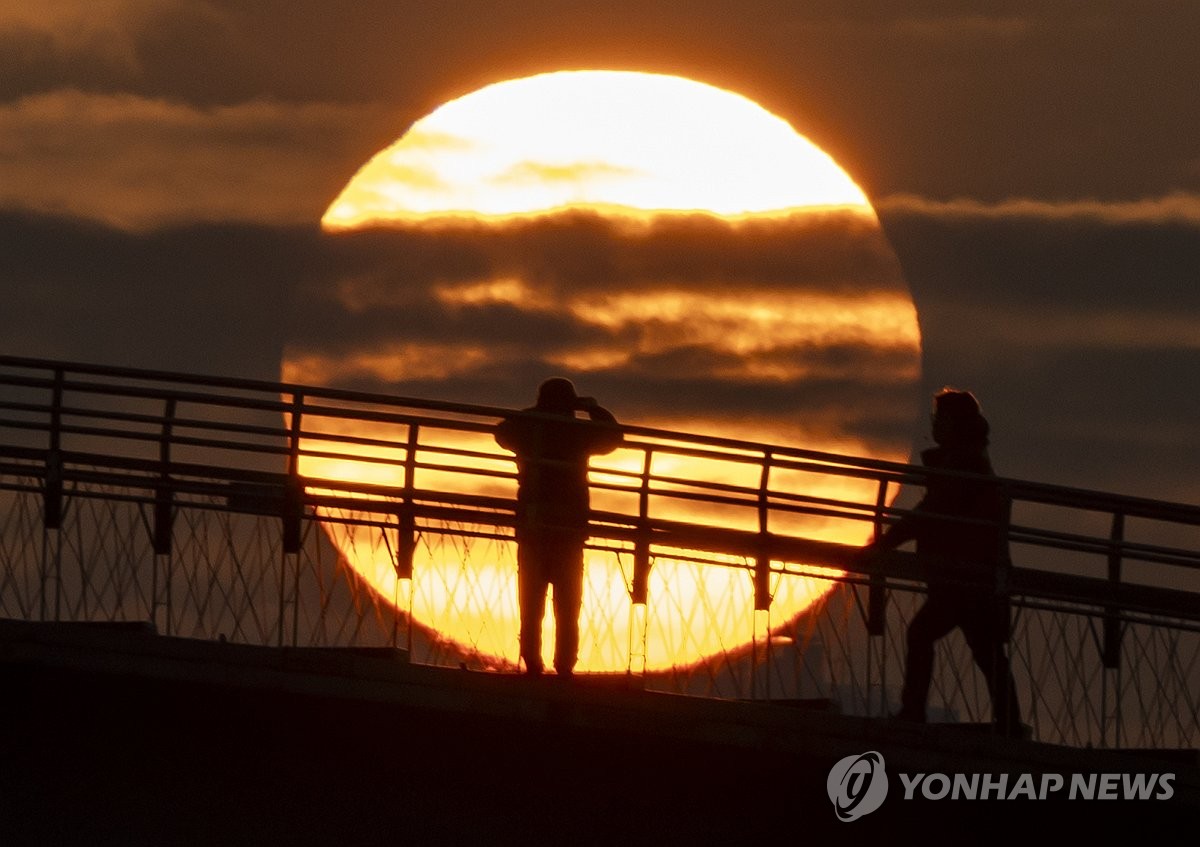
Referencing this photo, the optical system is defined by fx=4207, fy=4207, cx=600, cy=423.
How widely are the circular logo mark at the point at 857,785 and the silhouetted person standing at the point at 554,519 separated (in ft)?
5.66

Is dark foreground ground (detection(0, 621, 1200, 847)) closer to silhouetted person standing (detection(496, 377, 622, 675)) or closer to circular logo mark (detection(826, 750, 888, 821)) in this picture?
circular logo mark (detection(826, 750, 888, 821))

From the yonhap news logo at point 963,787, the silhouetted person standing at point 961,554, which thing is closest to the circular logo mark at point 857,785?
the yonhap news logo at point 963,787

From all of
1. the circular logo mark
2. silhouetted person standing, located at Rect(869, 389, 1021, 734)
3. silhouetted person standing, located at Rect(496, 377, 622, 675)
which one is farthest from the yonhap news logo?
silhouetted person standing, located at Rect(496, 377, 622, 675)

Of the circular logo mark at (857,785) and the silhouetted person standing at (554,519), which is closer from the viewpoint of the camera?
the circular logo mark at (857,785)

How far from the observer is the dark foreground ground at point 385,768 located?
24.6m

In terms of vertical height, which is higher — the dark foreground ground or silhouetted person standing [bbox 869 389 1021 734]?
silhouetted person standing [bbox 869 389 1021 734]

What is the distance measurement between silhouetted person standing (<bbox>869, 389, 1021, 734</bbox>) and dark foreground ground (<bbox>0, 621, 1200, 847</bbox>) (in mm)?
486

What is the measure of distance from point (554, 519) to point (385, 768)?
179cm

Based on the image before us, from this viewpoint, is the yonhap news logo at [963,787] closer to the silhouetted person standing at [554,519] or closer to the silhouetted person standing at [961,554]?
the silhouetted person standing at [961,554]

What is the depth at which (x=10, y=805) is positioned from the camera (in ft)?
81.0

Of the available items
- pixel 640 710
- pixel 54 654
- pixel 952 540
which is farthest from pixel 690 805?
pixel 54 654

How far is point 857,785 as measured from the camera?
24625 mm

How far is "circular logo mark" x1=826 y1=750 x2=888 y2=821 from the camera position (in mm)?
24531

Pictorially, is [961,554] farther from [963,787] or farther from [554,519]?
[554,519]
